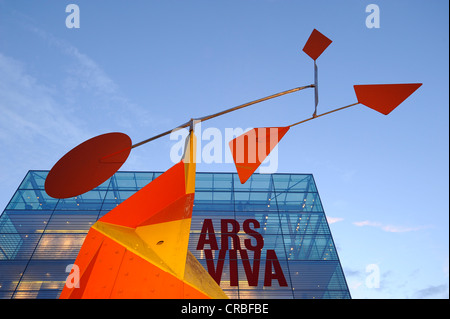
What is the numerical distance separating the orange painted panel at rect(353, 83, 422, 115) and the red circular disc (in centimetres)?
261

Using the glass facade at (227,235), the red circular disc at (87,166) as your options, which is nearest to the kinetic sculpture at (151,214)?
the red circular disc at (87,166)

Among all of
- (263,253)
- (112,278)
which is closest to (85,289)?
(112,278)

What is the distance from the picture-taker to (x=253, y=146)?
3.28 metres

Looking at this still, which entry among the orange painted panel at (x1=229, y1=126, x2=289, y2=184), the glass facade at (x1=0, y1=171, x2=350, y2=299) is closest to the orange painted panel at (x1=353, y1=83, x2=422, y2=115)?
the orange painted panel at (x1=229, y1=126, x2=289, y2=184)

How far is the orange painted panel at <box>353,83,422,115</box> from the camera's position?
10.6 ft

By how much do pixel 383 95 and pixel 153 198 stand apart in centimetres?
266

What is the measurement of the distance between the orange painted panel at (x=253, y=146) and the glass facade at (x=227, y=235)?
25.2 ft

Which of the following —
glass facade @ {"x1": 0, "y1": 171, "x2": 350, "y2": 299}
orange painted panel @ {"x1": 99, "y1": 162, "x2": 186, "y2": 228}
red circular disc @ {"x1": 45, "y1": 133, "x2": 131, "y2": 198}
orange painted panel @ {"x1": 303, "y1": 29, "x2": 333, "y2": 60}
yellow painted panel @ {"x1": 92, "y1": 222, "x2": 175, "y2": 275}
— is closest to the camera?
yellow painted panel @ {"x1": 92, "y1": 222, "x2": 175, "y2": 275}

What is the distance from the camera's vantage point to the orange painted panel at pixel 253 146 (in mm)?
3227

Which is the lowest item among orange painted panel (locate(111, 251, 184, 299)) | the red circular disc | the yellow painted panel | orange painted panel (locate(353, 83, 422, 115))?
orange painted panel (locate(111, 251, 184, 299))

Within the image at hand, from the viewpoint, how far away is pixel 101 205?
12.4 meters

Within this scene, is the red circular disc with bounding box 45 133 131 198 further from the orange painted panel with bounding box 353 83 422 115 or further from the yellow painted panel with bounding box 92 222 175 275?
the orange painted panel with bounding box 353 83 422 115

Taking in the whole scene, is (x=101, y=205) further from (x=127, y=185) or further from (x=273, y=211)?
(x=273, y=211)

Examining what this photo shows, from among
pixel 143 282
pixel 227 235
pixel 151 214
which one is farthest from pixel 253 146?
pixel 227 235
